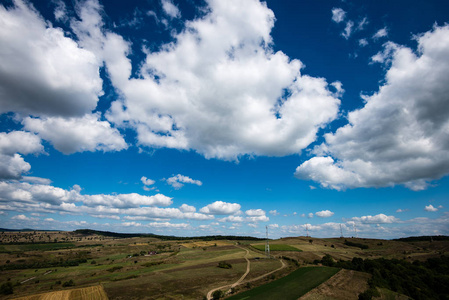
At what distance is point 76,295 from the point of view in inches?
2072

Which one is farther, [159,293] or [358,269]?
[358,269]

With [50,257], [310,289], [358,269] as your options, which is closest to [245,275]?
[310,289]

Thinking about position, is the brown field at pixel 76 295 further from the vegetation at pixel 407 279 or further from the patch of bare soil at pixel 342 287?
the vegetation at pixel 407 279

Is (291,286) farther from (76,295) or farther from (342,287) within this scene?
(76,295)

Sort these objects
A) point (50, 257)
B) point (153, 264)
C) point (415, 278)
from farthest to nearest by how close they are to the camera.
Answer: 1. point (50, 257)
2. point (153, 264)
3. point (415, 278)

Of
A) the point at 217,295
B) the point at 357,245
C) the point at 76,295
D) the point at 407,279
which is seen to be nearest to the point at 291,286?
the point at 217,295

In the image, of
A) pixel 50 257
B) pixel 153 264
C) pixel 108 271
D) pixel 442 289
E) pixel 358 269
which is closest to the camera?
pixel 442 289

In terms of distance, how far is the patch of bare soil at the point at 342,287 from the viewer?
51750mm

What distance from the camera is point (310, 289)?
5603 cm

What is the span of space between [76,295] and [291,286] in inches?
2181

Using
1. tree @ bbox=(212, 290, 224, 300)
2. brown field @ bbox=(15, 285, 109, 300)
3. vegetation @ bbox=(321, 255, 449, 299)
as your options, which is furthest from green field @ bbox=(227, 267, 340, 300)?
brown field @ bbox=(15, 285, 109, 300)

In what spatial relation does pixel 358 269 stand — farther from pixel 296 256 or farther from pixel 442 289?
pixel 296 256

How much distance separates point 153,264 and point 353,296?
267 ft

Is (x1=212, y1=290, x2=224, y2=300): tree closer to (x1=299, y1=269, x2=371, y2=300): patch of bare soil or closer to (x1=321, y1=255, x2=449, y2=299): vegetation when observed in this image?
(x1=299, y1=269, x2=371, y2=300): patch of bare soil
